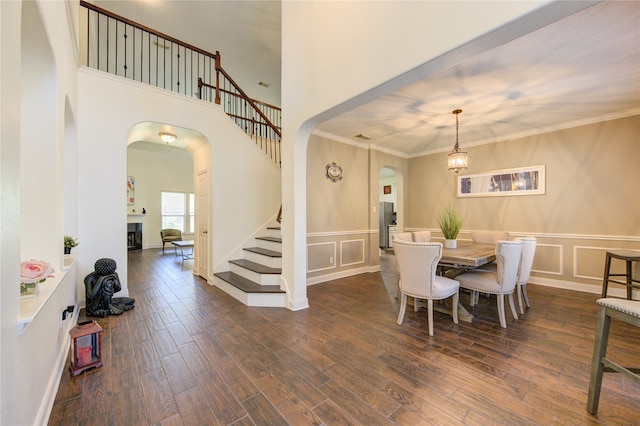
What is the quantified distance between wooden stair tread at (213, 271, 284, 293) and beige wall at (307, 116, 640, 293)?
1026 mm

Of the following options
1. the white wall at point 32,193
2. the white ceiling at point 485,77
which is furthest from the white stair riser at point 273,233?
the white wall at point 32,193

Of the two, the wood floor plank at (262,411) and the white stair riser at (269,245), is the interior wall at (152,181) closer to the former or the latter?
the white stair riser at (269,245)

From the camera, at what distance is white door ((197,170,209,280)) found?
4.41m

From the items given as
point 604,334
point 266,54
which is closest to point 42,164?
point 604,334

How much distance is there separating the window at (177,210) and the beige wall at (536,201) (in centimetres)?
649

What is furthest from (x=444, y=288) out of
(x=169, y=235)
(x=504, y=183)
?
(x=169, y=235)

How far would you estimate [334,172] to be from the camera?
Answer: 463cm

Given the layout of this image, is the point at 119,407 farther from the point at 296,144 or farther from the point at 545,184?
the point at 545,184

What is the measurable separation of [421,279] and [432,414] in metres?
1.21

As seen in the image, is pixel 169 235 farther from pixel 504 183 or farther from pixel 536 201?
pixel 536 201

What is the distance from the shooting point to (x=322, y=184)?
14.6 feet

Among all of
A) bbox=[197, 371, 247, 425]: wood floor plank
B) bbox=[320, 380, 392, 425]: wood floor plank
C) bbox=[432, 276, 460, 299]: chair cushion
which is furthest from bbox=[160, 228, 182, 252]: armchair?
bbox=[432, 276, 460, 299]: chair cushion

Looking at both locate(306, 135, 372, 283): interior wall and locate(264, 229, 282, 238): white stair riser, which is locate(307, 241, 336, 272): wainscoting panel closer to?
locate(306, 135, 372, 283): interior wall

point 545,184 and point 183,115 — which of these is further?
point 545,184
